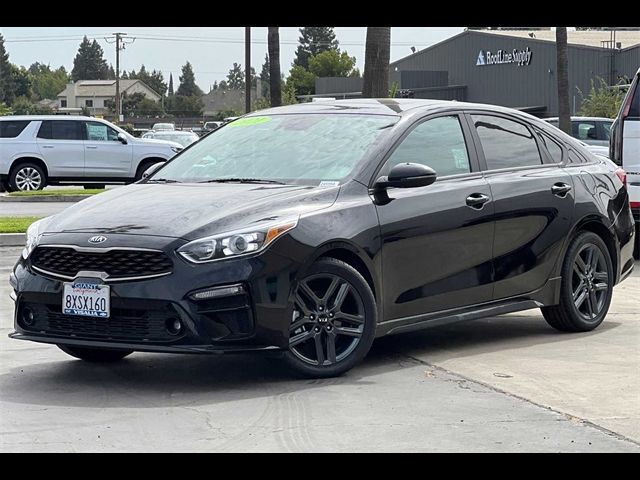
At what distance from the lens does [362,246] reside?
732 centimetres

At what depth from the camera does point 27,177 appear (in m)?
27.0

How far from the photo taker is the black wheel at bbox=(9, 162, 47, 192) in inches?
1058

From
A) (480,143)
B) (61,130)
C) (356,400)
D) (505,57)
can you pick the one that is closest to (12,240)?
(480,143)

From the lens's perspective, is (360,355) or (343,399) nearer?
(343,399)

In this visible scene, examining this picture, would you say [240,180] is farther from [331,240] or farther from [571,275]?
[571,275]

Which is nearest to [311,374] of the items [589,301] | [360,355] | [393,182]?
[360,355]

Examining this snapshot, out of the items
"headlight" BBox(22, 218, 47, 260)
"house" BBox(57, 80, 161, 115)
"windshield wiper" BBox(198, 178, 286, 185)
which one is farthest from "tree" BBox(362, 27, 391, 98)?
"house" BBox(57, 80, 161, 115)

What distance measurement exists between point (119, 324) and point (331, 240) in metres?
1.29

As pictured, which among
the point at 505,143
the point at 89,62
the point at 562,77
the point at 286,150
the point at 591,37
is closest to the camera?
the point at 286,150

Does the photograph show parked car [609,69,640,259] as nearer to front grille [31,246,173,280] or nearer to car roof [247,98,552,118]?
car roof [247,98,552,118]

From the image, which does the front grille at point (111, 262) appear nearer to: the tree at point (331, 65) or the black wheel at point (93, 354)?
the black wheel at point (93, 354)

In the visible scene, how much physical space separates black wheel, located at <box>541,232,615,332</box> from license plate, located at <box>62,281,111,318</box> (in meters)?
3.44
